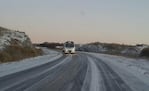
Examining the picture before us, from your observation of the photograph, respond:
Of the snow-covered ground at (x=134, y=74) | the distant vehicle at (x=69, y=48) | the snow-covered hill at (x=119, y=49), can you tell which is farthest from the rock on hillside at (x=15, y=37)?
the snow-covered ground at (x=134, y=74)

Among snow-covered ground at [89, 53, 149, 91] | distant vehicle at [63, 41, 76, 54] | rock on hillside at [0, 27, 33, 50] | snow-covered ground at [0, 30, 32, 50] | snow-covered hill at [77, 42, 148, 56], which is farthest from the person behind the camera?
snow-covered hill at [77, 42, 148, 56]

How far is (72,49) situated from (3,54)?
29442 millimetres

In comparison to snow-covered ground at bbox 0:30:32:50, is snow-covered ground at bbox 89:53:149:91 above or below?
below

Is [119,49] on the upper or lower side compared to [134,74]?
upper

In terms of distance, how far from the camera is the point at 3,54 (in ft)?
108

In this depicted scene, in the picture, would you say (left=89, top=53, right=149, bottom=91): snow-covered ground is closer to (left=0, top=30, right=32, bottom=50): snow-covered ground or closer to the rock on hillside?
the rock on hillside

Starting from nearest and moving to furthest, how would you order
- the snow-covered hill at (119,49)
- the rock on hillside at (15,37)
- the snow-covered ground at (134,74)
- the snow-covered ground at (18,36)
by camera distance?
the snow-covered ground at (134,74) < the rock on hillside at (15,37) < the snow-covered ground at (18,36) < the snow-covered hill at (119,49)

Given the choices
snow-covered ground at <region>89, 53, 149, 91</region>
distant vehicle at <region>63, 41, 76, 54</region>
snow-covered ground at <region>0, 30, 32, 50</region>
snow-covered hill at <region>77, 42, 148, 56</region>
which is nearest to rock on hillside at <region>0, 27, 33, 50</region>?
snow-covered ground at <region>0, 30, 32, 50</region>

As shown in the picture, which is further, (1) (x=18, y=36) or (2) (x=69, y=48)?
(2) (x=69, y=48)

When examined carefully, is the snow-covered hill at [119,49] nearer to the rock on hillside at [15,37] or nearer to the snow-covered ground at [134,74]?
the rock on hillside at [15,37]

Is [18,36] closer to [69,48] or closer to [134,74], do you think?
[69,48]

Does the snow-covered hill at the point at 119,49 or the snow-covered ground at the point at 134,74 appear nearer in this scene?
the snow-covered ground at the point at 134,74

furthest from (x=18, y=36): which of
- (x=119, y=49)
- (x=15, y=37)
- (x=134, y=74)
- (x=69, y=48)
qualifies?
(x=119, y=49)

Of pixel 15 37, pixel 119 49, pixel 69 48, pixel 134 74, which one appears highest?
pixel 15 37
